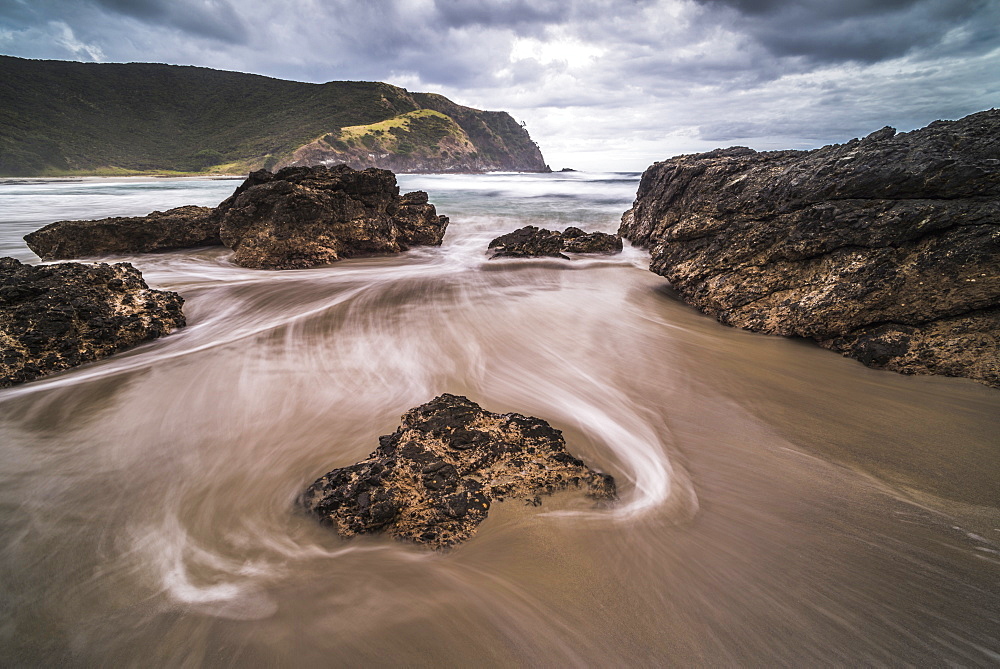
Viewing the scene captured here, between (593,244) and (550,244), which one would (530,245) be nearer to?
(550,244)

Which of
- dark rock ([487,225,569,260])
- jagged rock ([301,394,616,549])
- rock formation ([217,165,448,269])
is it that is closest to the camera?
jagged rock ([301,394,616,549])

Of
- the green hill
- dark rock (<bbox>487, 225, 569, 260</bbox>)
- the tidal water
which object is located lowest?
the tidal water

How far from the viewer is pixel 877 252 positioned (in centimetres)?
428

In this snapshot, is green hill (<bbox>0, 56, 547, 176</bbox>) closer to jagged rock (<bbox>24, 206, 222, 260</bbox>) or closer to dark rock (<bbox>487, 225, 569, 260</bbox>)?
jagged rock (<bbox>24, 206, 222, 260</bbox>)

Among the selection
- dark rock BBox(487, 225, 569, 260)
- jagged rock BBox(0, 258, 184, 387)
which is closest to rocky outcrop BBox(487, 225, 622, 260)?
dark rock BBox(487, 225, 569, 260)

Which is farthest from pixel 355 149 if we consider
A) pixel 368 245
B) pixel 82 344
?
pixel 82 344

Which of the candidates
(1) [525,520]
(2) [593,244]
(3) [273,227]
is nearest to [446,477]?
(1) [525,520]

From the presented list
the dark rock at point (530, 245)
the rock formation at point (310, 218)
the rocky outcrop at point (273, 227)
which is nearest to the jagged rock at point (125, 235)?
the rocky outcrop at point (273, 227)

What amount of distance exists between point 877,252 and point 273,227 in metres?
10.4

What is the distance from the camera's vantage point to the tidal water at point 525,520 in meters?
1.48

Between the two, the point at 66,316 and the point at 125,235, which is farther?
the point at 125,235

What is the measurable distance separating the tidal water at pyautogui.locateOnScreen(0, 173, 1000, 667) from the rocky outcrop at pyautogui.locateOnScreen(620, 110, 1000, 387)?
0.39 metres

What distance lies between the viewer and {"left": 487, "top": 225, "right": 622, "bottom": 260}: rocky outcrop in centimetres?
983

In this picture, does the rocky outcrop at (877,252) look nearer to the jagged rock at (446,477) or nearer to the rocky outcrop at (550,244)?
the jagged rock at (446,477)
